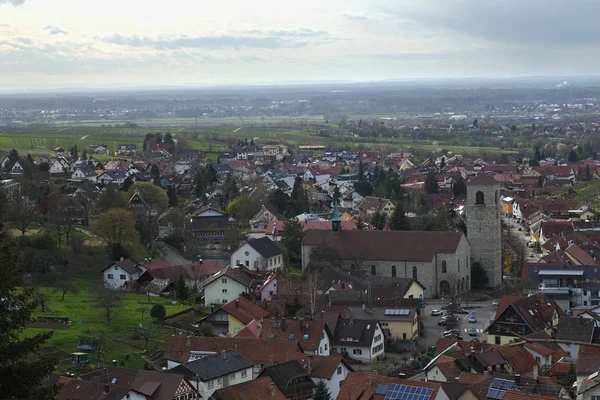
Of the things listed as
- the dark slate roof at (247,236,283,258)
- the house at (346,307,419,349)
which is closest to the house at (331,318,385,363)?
the house at (346,307,419,349)

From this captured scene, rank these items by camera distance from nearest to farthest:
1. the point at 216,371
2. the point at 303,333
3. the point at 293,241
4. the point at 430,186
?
1. the point at 216,371
2. the point at 303,333
3. the point at 293,241
4. the point at 430,186

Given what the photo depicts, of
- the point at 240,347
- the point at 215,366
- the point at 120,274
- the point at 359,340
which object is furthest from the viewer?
the point at 120,274

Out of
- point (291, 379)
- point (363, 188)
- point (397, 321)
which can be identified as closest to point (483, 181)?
point (397, 321)

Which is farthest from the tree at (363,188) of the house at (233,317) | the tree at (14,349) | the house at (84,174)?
the tree at (14,349)

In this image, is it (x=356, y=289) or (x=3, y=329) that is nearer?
(x=3, y=329)

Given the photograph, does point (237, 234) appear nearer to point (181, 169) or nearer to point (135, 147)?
point (181, 169)

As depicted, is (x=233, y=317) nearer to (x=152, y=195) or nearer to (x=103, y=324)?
(x=103, y=324)

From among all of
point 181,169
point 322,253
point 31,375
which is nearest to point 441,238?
point 322,253

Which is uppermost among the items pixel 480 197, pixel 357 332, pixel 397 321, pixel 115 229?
pixel 480 197
